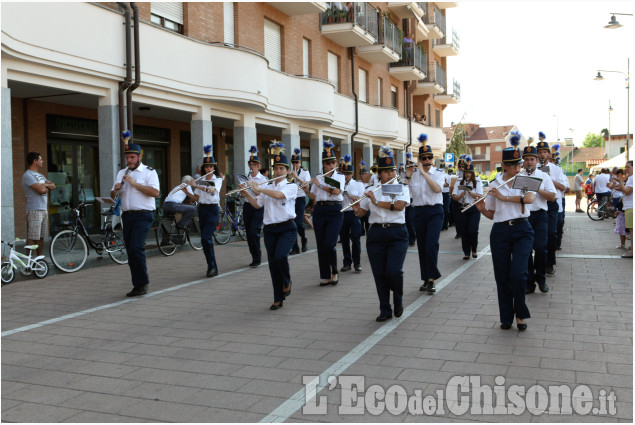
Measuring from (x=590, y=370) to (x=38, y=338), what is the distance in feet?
16.9

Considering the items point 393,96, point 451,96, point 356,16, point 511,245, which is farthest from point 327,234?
point 451,96

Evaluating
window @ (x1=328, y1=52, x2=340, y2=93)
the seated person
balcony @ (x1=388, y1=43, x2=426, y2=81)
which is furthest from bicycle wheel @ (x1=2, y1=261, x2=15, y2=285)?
balcony @ (x1=388, y1=43, x2=426, y2=81)

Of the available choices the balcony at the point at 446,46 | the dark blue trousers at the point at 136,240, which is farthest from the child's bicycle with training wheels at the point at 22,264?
the balcony at the point at 446,46

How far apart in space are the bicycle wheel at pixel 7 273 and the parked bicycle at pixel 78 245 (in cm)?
78

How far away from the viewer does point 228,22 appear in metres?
17.4

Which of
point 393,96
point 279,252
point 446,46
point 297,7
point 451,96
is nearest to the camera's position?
point 279,252

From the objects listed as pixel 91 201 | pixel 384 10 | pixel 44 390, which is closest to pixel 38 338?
pixel 44 390

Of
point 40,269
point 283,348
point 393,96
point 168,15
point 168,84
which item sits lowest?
point 283,348

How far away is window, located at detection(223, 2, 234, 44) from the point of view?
679 inches

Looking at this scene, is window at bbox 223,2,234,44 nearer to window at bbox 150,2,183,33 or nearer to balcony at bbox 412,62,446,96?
window at bbox 150,2,183,33

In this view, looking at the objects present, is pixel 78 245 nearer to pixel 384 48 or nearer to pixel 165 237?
pixel 165 237

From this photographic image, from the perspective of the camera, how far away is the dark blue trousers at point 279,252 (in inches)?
292

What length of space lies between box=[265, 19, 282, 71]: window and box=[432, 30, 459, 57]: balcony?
23.0m

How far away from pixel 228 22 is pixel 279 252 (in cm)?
1177
